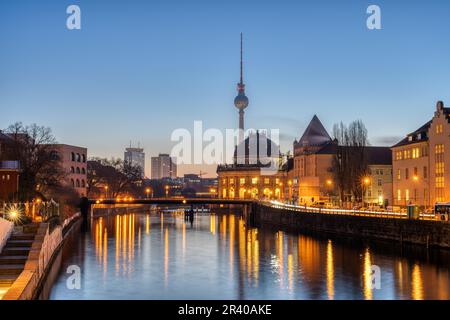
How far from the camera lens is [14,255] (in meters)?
36.4

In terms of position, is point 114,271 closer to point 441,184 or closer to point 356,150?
point 441,184

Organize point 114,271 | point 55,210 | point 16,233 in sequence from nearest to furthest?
Result: point 16,233 → point 114,271 → point 55,210

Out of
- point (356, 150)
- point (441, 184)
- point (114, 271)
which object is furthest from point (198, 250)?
point (356, 150)

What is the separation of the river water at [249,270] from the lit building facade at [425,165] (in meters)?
15.7

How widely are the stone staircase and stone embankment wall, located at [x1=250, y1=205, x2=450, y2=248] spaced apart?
112 ft

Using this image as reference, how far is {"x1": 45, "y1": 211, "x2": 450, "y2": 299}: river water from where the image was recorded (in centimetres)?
3769

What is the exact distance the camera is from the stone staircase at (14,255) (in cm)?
3173

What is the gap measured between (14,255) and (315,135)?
121 metres

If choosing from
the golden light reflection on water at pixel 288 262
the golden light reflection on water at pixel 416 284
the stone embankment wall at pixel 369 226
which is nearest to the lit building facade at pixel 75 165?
the stone embankment wall at pixel 369 226

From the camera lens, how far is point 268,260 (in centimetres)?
5438

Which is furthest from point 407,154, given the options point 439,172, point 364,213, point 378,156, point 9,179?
point 9,179

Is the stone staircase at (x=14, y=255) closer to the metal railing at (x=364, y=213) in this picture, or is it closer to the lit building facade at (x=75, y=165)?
the metal railing at (x=364, y=213)

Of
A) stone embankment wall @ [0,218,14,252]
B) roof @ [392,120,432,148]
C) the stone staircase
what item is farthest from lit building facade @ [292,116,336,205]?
stone embankment wall @ [0,218,14,252]
